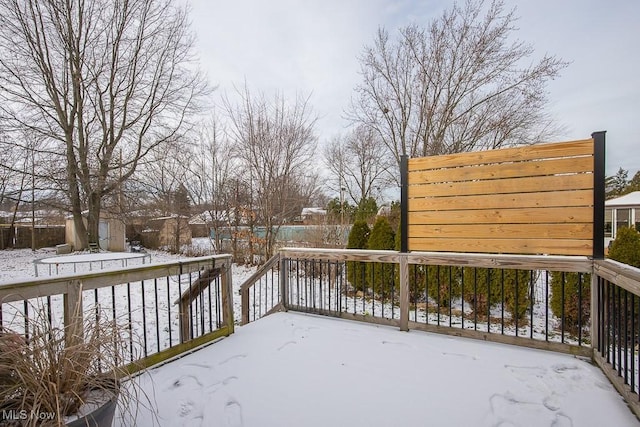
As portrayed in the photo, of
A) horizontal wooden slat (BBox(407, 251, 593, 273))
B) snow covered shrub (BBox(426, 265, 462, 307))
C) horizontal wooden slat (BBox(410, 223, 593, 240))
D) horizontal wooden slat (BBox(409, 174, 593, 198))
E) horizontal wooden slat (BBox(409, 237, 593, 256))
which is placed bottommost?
snow covered shrub (BBox(426, 265, 462, 307))

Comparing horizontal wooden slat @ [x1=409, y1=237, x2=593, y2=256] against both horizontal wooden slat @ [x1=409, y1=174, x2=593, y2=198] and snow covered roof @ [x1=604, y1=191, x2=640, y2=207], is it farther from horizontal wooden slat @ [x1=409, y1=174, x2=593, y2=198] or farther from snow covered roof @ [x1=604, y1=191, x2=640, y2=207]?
snow covered roof @ [x1=604, y1=191, x2=640, y2=207]

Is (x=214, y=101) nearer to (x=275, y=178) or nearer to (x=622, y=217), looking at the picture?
(x=275, y=178)

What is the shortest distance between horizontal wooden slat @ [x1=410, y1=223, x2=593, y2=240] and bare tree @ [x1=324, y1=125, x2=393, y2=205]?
8224 mm

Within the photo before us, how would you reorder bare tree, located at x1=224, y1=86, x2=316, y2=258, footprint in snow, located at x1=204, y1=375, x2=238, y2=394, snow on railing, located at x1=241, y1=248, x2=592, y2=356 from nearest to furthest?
footprint in snow, located at x1=204, y1=375, x2=238, y2=394 → snow on railing, located at x1=241, y1=248, x2=592, y2=356 → bare tree, located at x1=224, y1=86, x2=316, y2=258

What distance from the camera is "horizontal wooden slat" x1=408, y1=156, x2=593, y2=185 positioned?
8.36 ft

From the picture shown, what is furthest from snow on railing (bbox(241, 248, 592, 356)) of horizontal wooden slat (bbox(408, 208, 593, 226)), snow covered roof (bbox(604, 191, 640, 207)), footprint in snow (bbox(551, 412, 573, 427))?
snow covered roof (bbox(604, 191, 640, 207))

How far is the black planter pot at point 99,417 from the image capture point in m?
1.27

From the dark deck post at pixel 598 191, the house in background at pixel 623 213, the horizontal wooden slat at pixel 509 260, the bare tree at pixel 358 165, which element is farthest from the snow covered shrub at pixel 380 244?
the house in background at pixel 623 213

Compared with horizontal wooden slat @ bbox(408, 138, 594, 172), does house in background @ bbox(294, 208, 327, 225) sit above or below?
below

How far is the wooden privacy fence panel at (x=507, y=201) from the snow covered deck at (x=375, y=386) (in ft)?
3.16

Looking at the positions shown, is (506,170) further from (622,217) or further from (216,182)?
(622,217)

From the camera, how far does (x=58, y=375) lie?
130 cm

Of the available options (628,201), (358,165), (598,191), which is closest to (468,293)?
(598,191)

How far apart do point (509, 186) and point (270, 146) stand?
6.12 metres
